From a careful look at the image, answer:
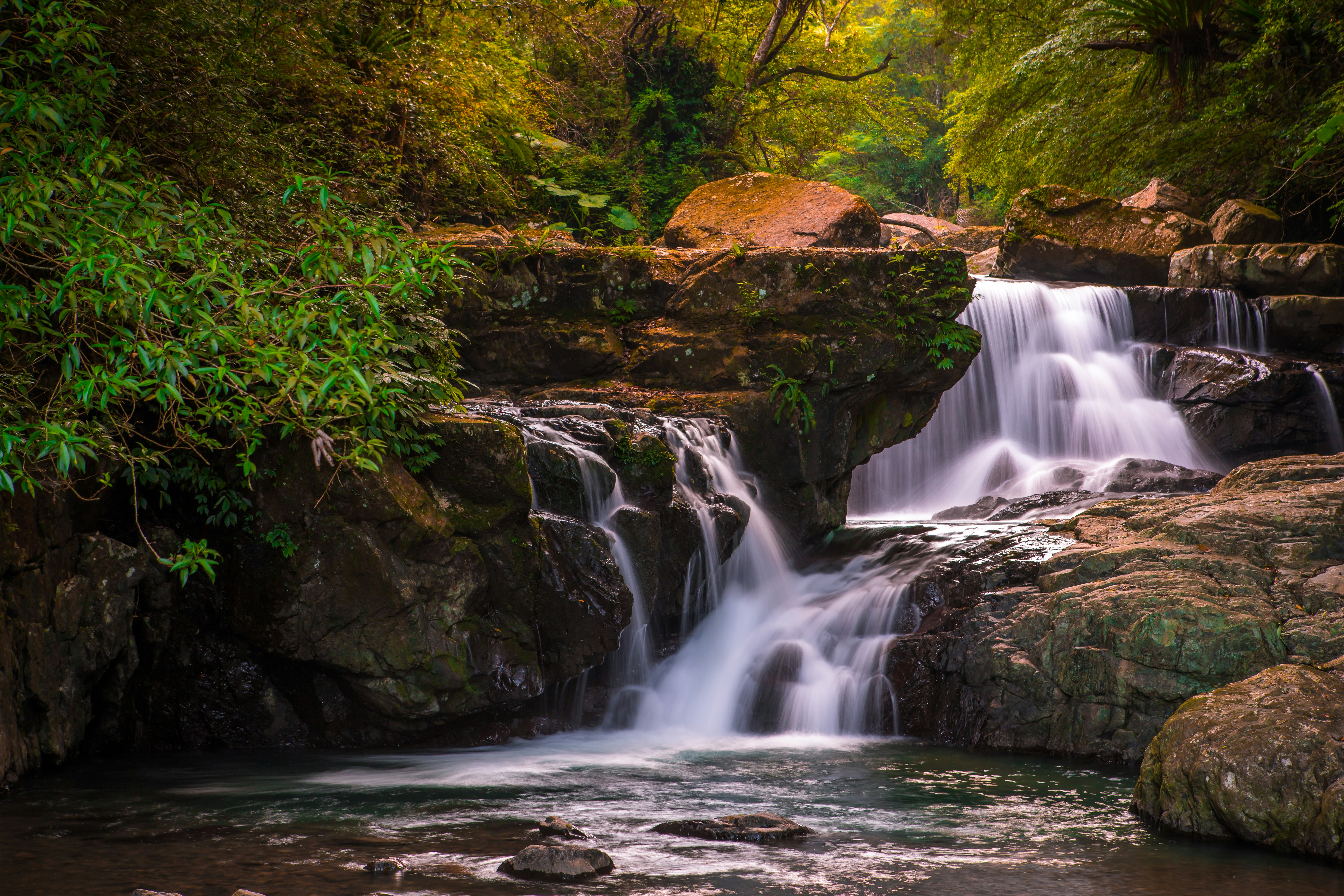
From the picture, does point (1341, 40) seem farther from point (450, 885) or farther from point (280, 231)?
point (450, 885)

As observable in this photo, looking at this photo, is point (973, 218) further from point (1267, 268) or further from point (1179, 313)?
point (1179, 313)

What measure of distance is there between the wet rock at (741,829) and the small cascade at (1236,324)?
12.5m

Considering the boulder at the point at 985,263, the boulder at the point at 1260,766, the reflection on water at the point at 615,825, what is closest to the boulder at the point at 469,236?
the reflection on water at the point at 615,825

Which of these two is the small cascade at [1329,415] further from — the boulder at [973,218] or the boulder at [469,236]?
the boulder at [973,218]

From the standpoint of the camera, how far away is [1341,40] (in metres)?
13.4

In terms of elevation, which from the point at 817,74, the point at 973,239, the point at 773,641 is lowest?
the point at 773,641

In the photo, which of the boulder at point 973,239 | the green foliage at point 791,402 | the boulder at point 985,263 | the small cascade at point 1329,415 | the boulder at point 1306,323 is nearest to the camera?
the green foliage at point 791,402

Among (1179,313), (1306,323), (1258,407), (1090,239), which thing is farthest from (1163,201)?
(1258,407)

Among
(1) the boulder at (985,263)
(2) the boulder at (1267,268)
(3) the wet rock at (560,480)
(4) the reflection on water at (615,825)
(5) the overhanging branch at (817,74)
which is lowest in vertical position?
(4) the reflection on water at (615,825)

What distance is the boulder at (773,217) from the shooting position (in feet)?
43.8

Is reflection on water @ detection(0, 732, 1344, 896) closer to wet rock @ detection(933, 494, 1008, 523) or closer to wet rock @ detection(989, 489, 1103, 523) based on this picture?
wet rock @ detection(989, 489, 1103, 523)

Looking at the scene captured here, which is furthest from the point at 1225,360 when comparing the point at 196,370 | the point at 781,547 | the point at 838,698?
the point at 196,370

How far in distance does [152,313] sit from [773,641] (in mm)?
6046

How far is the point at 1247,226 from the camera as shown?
51.4 feet
